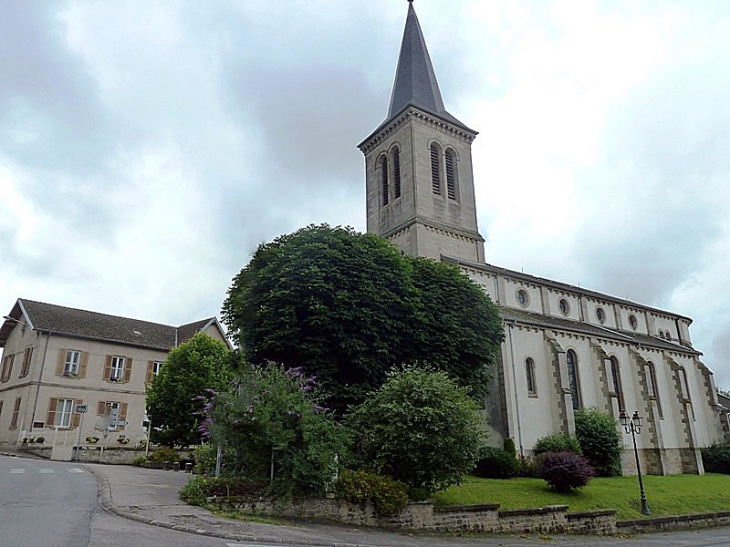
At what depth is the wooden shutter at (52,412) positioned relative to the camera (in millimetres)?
34409

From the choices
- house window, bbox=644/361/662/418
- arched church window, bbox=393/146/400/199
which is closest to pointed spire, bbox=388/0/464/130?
arched church window, bbox=393/146/400/199

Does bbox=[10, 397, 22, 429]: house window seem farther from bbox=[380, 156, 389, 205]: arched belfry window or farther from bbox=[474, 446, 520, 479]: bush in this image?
bbox=[474, 446, 520, 479]: bush

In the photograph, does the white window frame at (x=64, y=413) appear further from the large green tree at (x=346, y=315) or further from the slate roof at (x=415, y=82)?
the slate roof at (x=415, y=82)

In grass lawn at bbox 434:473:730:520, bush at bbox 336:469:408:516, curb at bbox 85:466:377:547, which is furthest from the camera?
grass lawn at bbox 434:473:730:520

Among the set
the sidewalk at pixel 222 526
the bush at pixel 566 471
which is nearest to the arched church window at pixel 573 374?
the bush at pixel 566 471

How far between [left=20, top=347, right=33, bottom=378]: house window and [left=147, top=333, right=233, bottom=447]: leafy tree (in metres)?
9.73

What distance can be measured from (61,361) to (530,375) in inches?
1165

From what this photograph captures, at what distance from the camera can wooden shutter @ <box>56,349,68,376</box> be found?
35.6 meters

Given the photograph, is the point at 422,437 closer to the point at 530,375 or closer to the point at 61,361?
the point at 530,375

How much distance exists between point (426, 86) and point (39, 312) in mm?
31121

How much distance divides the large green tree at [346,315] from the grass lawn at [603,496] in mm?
4750

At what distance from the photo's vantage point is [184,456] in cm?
2986

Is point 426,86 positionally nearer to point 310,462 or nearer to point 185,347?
point 185,347

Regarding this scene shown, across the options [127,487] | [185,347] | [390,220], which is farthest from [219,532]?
[390,220]
